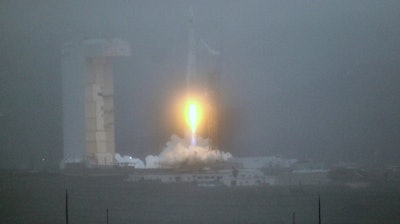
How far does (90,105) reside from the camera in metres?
9.62

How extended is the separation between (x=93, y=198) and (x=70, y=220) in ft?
0.97

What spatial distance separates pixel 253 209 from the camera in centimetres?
962

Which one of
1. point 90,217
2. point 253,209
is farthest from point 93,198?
point 253,209

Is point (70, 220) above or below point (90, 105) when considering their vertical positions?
below

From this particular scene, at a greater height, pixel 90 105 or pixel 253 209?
pixel 90 105

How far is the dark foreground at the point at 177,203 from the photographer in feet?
31.2

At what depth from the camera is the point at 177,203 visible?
32.1 ft

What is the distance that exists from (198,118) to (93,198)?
4.10ft

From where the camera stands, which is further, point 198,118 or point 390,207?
point 198,118

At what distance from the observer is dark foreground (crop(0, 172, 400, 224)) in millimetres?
9508

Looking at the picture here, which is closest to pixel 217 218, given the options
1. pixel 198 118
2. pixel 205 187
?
pixel 205 187

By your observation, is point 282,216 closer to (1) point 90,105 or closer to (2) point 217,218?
(2) point 217,218

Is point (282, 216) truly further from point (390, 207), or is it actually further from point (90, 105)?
point (90, 105)

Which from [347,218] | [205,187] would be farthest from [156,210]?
[347,218]
